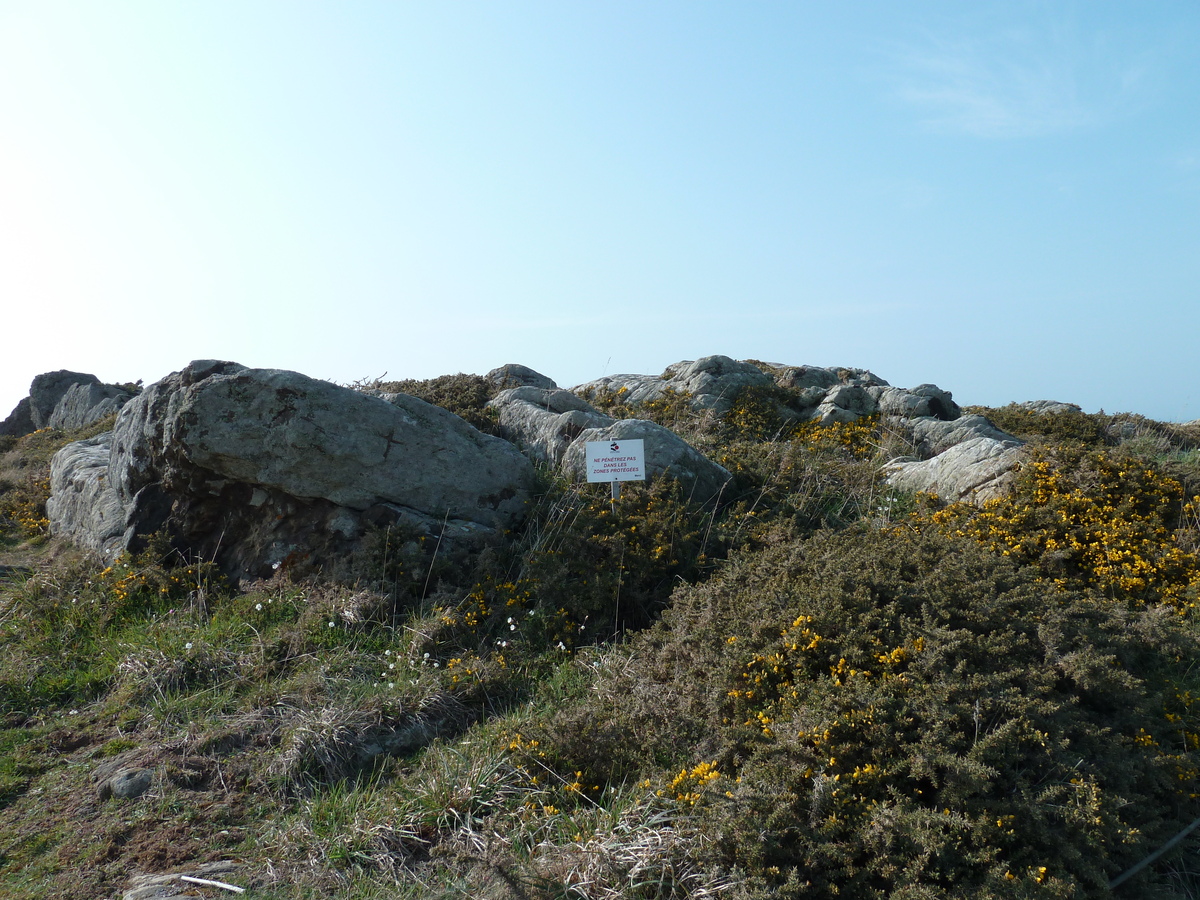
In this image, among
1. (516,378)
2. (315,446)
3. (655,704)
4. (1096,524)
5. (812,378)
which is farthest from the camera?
(812,378)

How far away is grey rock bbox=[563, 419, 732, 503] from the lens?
7.71 metres

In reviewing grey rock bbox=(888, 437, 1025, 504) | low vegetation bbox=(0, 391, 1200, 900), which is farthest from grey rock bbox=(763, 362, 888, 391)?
low vegetation bbox=(0, 391, 1200, 900)

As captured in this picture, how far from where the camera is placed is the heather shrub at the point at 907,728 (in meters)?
3.26

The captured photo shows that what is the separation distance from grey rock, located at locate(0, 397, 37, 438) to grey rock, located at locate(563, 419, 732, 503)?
22.5 m

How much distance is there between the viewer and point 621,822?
3.73 metres

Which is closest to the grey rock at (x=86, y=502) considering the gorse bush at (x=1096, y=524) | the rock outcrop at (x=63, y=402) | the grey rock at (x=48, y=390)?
the gorse bush at (x=1096, y=524)

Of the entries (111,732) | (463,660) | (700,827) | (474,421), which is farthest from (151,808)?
(474,421)

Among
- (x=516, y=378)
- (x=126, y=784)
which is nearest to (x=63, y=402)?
(x=516, y=378)

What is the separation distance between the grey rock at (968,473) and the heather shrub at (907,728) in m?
2.40

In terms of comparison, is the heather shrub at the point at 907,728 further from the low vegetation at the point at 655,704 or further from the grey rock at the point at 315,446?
the grey rock at the point at 315,446

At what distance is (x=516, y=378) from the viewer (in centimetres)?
1246

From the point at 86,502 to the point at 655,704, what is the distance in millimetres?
8571

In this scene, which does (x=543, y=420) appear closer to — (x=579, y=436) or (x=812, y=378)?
(x=579, y=436)

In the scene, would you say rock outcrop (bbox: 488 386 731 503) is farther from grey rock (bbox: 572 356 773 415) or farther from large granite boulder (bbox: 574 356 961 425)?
large granite boulder (bbox: 574 356 961 425)
